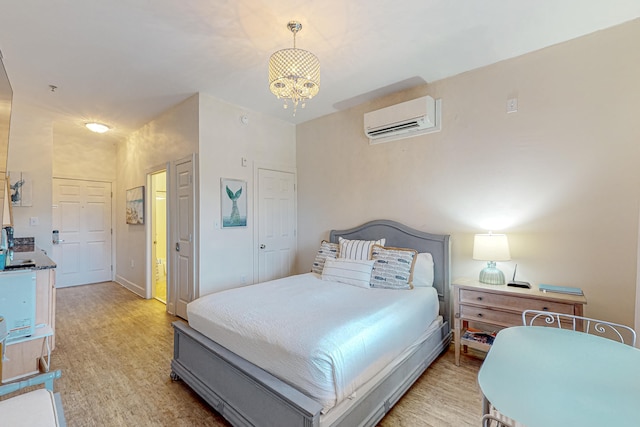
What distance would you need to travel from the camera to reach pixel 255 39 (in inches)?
93.2

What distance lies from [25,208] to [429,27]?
5615 millimetres

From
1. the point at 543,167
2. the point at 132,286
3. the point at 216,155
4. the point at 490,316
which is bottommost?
the point at 132,286

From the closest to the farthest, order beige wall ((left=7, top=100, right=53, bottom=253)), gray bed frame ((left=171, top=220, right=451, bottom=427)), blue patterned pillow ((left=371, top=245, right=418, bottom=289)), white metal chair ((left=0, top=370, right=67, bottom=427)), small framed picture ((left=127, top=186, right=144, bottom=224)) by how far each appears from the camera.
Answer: white metal chair ((left=0, top=370, right=67, bottom=427)) < gray bed frame ((left=171, top=220, right=451, bottom=427)) < blue patterned pillow ((left=371, top=245, right=418, bottom=289)) < beige wall ((left=7, top=100, right=53, bottom=253)) < small framed picture ((left=127, top=186, right=144, bottom=224))

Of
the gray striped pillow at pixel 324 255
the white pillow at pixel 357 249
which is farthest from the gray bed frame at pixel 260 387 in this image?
the gray striped pillow at pixel 324 255

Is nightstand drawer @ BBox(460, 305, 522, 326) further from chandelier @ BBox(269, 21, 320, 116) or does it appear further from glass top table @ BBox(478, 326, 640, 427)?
chandelier @ BBox(269, 21, 320, 116)

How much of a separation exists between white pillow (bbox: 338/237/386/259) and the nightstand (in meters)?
0.94

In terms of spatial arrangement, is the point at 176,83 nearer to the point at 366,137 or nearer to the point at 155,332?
the point at 366,137

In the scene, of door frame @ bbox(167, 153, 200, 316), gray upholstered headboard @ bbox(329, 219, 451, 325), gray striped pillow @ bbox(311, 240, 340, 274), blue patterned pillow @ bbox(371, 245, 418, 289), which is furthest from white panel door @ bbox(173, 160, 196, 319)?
blue patterned pillow @ bbox(371, 245, 418, 289)

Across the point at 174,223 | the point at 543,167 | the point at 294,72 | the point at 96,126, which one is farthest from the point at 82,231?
the point at 543,167

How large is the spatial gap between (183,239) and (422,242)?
292 cm

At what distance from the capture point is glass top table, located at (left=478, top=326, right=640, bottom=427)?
88 cm

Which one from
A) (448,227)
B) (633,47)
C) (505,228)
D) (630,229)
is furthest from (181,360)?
(633,47)

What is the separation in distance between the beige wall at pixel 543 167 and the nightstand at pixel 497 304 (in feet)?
1.27

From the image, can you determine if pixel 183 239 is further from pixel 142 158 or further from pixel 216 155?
pixel 142 158
